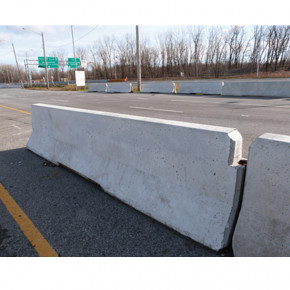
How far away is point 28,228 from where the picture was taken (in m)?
2.70

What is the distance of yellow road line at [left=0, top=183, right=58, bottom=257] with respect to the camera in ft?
7.61

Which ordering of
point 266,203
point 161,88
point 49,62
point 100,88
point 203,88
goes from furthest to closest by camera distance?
point 49,62 < point 100,88 < point 161,88 < point 203,88 < point 266,203

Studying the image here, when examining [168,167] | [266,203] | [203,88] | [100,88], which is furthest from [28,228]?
[100,88]

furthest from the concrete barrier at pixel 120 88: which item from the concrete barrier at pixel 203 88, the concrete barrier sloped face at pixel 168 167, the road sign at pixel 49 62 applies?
the road sign at pixel 49 62

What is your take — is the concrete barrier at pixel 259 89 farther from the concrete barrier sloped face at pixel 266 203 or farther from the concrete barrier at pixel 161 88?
the concrete barrier sloped face at pixel 266 203

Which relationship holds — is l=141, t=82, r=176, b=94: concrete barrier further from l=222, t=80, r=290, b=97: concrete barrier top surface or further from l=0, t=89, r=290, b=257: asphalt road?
l=0, t=89, r=290, b=257: asphalt road

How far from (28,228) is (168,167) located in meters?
1.78

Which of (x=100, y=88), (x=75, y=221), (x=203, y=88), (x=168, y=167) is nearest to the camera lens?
(x=168, y=167)

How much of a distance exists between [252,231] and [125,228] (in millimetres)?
1317

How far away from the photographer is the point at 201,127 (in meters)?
2.39

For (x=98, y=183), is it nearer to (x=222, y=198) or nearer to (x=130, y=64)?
(x=222, y=198)

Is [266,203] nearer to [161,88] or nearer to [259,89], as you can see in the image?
[259,89]

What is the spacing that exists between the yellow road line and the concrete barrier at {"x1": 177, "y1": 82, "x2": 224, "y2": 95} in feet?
50.9

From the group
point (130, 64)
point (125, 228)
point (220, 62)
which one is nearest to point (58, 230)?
point (125, 228)
